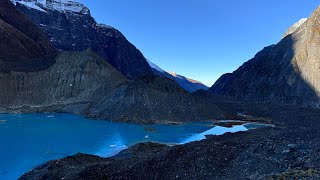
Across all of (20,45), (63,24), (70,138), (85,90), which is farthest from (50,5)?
(70,138)

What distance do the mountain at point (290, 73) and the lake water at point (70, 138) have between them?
45812mm

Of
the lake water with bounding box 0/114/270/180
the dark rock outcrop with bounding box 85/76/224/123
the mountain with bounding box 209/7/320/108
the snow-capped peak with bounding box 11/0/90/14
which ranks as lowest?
the lake water with bounding box 0/114/270/180

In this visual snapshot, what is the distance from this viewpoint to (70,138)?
45781 millimetres

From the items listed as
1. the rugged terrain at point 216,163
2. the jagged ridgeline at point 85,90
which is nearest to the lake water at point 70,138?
the jagged ridgeline at point 85,90

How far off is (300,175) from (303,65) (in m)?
107

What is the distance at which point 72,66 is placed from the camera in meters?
95.7

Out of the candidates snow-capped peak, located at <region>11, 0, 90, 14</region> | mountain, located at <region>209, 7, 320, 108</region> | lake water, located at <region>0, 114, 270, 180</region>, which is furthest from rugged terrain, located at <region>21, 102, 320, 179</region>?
snow-capped peak, located at <region>11, 0, 90, 14</region>

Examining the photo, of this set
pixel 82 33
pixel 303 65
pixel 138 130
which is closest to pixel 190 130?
pixel 138 130

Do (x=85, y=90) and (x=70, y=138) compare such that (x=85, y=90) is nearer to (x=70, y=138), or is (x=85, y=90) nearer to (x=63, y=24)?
(x=70, y=138)

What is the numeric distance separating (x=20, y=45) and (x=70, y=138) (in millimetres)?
78564

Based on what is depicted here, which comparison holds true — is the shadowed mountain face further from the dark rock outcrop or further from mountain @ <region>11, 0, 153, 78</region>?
→ mountain @ <region>11, 0, 153, 78</region>

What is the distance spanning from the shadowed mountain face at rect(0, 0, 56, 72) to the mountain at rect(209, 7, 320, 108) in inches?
2659

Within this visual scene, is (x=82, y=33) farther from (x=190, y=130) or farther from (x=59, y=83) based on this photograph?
(x=190, y=130)

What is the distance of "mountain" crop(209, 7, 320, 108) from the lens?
347 ft
